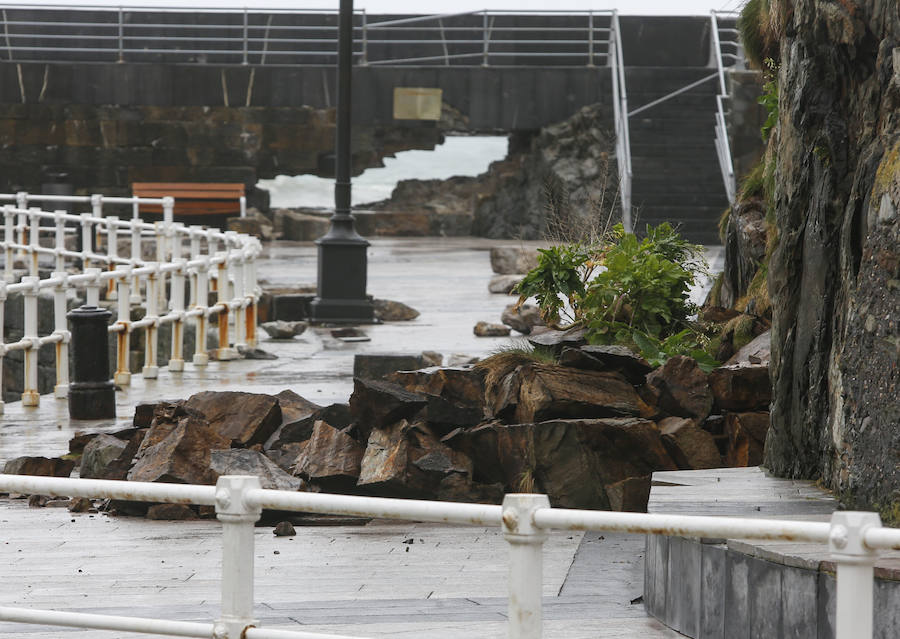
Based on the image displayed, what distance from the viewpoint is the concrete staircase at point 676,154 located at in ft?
82.4

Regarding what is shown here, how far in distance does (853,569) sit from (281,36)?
3150 cm

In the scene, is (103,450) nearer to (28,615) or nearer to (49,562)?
Result: (49,562)

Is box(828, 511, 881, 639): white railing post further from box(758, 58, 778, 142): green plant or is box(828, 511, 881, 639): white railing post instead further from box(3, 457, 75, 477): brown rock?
box(758, 58, 778, 142): green plant

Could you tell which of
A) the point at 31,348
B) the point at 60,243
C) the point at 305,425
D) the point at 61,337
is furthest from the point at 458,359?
the point at 60,243

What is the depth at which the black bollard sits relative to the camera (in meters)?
11.6

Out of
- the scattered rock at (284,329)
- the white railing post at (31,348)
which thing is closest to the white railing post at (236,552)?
the white railing post at (31,348)

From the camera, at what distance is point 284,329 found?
1703cm

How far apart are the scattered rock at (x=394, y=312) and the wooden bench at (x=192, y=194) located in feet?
41.4

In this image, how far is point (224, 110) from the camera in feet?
103

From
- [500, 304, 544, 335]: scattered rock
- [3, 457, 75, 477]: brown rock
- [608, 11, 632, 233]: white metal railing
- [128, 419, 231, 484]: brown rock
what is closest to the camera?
[128, 419, 231, 484]: brown rock

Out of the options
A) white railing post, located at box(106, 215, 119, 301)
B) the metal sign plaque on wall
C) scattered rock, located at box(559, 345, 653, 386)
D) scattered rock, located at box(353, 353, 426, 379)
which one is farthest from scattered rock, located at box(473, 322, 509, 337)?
the metal sign plaque on wall

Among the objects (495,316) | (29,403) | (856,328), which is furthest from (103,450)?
(495,316)

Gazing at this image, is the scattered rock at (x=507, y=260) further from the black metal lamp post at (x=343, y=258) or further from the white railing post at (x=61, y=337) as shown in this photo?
the white railing post at (x=61, y=337)

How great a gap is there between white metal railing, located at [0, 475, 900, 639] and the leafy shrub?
18.0 ft
